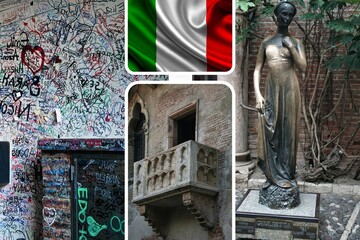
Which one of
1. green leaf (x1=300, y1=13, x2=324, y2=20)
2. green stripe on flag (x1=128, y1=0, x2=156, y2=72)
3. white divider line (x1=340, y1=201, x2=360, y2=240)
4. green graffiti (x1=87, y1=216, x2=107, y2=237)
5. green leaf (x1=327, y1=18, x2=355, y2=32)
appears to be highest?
green leaf (x1=300, y1=13, x2=324, y2=20)

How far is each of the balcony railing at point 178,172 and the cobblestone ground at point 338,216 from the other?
4.67m

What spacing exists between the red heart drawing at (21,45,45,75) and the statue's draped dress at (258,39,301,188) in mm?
2476

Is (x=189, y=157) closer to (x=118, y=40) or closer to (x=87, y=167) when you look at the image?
(x=87, y=167)

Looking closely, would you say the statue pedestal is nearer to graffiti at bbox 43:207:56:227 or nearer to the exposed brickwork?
graffiti at bbox 43:207:56:227

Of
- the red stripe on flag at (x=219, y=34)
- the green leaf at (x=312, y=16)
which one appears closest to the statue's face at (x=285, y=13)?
the green leaf at (x=312, y=16)

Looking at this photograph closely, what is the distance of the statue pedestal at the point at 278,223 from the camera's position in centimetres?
614

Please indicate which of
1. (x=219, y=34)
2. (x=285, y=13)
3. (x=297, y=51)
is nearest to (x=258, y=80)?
(x=297, y=51)

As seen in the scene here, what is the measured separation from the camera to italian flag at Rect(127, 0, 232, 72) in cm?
243

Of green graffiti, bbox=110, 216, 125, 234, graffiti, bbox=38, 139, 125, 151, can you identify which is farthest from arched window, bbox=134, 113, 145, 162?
green graffiti, bbox=110, 216, 125, 234

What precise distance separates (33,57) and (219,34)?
4602 millimetres

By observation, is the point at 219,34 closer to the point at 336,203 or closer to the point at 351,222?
the point at 351,222

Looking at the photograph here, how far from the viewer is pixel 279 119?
6.55 metres

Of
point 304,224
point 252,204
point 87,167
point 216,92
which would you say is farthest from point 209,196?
point 252,204

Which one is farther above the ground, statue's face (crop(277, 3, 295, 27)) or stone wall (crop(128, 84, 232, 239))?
statue's face (crop(277, 3, 295, 27))
